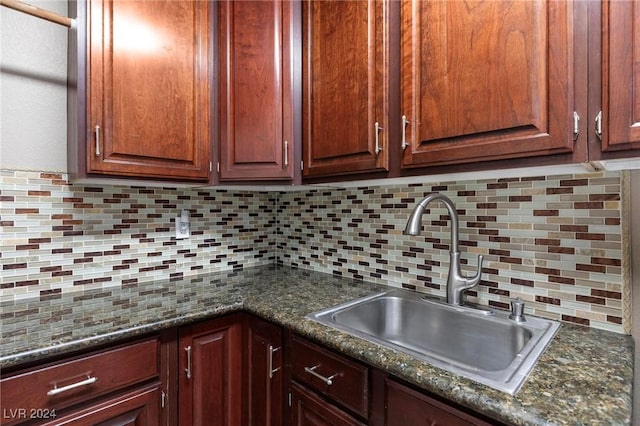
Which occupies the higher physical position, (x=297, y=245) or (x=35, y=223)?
(x=35, y=223)

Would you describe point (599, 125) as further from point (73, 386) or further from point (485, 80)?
point (73, 386)

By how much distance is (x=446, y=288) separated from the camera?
1263 mm

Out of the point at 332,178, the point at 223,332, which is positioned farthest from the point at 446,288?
the point at 223,332

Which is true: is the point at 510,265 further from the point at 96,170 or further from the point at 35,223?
the point at 35,223

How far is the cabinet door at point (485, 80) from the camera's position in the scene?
2.62 feet

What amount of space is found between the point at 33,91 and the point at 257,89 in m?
0.91

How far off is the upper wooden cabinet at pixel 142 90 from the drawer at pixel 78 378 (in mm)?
654

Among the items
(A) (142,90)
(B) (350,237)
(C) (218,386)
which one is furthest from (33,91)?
(B) (350,237)

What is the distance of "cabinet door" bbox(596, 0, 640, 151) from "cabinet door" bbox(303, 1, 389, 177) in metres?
0.58

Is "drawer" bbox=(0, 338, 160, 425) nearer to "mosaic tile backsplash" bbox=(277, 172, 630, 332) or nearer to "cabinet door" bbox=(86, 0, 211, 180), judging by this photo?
"cabinet door" bbox=(86, 0, 211, 180)

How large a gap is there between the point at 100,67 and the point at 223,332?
1.10m

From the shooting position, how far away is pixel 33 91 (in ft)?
4.37

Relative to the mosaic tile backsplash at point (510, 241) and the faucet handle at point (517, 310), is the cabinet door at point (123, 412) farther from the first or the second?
the faucet handle at point (517, 310)

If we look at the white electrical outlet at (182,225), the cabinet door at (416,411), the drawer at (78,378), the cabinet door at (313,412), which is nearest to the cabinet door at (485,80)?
the cabinet door at (416,411)
